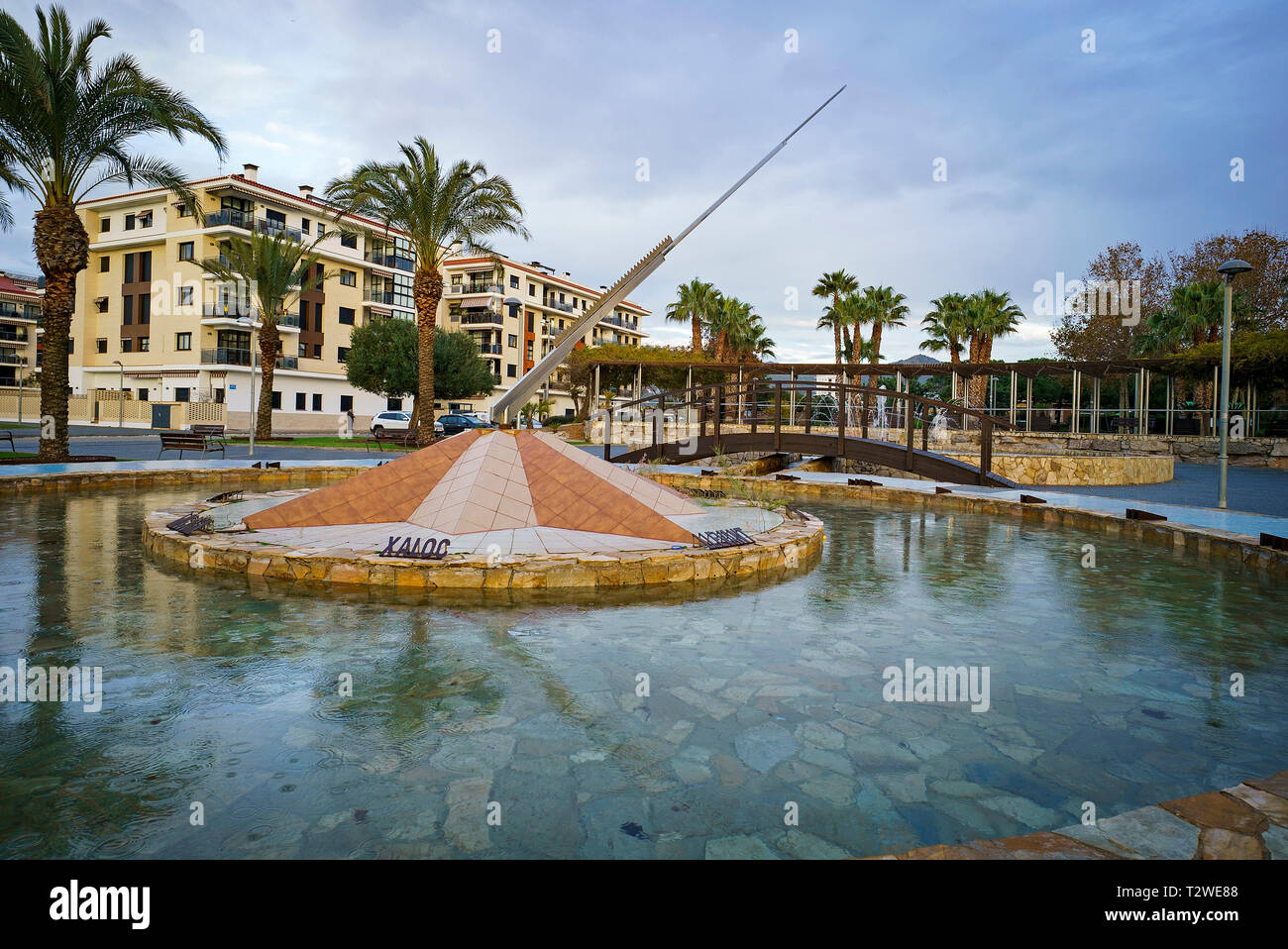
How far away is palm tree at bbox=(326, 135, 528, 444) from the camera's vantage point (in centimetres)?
2328

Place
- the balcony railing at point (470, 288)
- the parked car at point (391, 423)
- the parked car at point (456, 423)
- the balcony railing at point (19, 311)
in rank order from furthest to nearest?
the balcony railing at point (470, 288), the balcony railing at point (19, 311), the parked car at point (391, 423), the parked car at point (456, 423)

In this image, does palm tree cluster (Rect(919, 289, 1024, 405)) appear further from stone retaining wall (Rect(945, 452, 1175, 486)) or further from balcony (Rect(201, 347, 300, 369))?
balcony (Rect(201, 347, 300, 369))

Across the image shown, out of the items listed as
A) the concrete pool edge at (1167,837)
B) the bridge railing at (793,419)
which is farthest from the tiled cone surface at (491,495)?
the bridge railing at (793,419)

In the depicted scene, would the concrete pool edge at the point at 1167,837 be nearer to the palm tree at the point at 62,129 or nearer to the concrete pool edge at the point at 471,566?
the concrete pool edge at the point at 471,566

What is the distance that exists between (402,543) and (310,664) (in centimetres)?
276

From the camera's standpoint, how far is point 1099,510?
11.2m

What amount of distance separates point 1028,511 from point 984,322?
99.9 feet

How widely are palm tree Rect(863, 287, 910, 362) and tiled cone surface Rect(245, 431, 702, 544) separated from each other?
37.3 metres

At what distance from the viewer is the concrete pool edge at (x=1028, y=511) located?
8367 mm

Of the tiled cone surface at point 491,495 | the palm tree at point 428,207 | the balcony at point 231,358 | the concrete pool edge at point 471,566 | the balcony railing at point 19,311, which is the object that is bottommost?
the concrete pool edge at point 471,566

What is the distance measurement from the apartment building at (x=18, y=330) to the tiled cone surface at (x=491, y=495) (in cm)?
6632

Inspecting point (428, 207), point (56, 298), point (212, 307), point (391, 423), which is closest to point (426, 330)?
point (428, 207)
